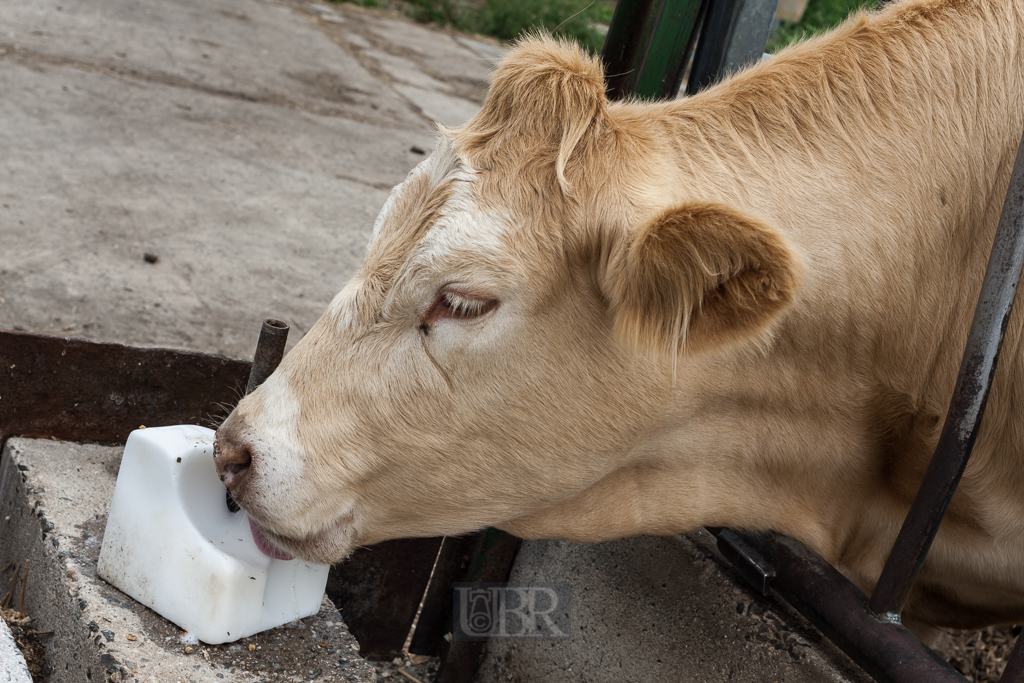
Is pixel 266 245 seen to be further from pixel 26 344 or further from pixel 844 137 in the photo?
pixel 844 137

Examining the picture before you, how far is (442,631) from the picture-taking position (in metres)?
2.40

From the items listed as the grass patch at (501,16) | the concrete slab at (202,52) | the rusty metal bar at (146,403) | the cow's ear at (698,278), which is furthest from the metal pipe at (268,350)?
the grass patch at (501,16)

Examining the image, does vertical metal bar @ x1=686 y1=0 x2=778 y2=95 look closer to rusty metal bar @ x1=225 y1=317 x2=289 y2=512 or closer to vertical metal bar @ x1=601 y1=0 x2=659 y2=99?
vertical metal bar @ x1=601 y1=0 x2=659 y2=99

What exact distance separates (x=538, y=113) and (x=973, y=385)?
84 centimetres

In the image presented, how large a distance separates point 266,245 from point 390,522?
270 cm

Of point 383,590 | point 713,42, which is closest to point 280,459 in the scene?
point 383,590

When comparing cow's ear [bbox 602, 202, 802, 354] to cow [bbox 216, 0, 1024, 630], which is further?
cow [bbox 216, 0, 1024, 630]

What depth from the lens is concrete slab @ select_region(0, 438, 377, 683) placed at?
1.65m

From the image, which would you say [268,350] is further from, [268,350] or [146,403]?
[146,403]

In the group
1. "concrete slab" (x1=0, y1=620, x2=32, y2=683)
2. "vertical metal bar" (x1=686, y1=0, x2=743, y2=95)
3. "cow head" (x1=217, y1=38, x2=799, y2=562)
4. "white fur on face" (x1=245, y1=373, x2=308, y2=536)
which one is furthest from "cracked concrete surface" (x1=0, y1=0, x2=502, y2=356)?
"concrete slab" (x1=0, y1=620, x2=32, y2=683)

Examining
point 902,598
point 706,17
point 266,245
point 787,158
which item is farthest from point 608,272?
point 266,245

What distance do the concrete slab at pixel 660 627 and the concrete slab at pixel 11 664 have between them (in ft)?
3.69

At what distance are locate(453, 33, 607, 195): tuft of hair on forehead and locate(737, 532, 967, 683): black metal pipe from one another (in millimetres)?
858

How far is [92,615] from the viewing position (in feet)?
5.61
